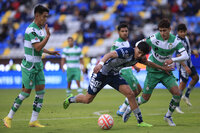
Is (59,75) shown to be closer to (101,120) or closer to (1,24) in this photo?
(1,24)

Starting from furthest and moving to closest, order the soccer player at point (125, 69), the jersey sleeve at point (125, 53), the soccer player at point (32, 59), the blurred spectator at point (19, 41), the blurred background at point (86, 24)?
the blurred spectator at point (19, 41) → the blurred background at point (86, 24) → the soccer player at point (125, 69) → the soccer player at point (32, 59) → the jersey sleeve at point (125, 53)

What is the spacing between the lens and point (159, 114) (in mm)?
11516

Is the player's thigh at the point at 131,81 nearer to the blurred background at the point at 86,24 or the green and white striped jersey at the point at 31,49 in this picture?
the green and white striped jersey at the point at 31,49

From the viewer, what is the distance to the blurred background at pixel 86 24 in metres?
25.1

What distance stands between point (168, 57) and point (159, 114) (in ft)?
8.26

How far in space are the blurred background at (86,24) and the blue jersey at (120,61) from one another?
43.5 ft

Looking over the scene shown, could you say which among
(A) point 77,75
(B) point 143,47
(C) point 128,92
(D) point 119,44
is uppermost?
(B) point 143,47

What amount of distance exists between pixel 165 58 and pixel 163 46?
1.08 feet

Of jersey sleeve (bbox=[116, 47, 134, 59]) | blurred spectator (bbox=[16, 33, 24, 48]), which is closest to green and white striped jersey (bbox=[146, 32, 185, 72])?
jersey sleeve (bbox=[116, 47, 134, 59])

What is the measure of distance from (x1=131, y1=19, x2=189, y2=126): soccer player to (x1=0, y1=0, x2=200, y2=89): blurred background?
12234 mm

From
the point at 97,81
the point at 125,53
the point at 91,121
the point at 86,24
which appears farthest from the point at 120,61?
the point at 86,24

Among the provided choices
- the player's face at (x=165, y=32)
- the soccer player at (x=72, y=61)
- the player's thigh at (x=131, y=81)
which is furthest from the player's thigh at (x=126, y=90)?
the soccer player at (x=72, y=61)

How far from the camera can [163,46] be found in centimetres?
941

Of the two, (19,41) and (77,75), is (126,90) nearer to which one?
(77,75)
